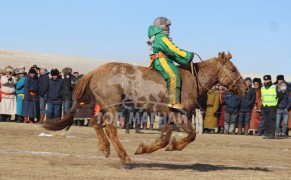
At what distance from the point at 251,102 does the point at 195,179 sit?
50.3ft

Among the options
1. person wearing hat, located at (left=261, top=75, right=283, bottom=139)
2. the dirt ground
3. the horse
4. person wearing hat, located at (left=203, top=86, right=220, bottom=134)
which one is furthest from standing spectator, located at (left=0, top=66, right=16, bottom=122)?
the horse

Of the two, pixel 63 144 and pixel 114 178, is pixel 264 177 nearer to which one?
pixel 114 178

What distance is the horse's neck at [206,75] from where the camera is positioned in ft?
41.0

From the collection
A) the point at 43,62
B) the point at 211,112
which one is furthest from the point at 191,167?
the point at 43,62

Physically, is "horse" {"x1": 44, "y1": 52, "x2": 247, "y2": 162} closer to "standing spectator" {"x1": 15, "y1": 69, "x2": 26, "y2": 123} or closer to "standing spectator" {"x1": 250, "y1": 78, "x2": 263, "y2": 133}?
"standing spectator" {"x1": 250, "y1": 78, "x2": 263, "y2": 133}

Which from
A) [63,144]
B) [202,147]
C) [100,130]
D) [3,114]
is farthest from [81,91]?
[3,114]

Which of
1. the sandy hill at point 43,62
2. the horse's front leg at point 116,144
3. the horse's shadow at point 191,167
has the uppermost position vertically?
the sandy hill at point 43,62

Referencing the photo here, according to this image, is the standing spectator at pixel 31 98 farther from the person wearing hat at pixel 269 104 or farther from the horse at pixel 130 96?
the horse at pixel 130 96

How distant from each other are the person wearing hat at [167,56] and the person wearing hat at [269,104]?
11.8 meters

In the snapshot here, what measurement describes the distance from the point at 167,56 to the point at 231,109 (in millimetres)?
13935

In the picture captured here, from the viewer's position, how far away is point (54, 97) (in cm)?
2656

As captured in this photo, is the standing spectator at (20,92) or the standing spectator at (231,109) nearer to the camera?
the standing spectator at (231,109)

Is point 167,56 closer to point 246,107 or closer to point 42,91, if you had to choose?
point 246,107

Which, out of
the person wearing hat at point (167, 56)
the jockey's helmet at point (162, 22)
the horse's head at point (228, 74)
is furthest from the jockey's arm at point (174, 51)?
the horse's head at point (228, 74)
